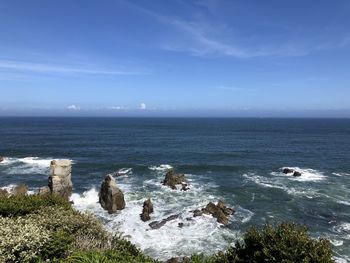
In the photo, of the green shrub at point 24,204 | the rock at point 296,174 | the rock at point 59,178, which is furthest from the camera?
the rock at point 296,174

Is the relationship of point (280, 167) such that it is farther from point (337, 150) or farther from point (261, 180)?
point (337, 150)

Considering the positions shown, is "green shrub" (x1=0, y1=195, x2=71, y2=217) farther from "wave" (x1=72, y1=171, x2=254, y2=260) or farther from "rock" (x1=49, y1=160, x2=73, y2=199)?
"rock" (x1=49, y1=160, x2=73, y2=199)

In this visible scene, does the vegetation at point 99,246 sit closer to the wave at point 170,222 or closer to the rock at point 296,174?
the wave at point 170,222

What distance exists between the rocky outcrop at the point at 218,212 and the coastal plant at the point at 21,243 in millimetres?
25230

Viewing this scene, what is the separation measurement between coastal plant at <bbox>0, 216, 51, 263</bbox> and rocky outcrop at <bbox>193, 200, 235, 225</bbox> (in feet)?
82.8

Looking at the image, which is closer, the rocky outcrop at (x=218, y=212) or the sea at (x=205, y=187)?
the sea at (x=205, y=187)

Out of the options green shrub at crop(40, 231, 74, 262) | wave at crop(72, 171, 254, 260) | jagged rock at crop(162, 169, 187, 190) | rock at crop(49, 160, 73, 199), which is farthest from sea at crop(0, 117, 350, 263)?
green shrub at crop(40, 231, 74, 262)

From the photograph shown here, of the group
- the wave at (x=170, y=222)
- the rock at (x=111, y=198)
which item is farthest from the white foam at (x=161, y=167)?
the rock at (x=111, y=198)

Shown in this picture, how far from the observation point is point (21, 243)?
54.1 feet

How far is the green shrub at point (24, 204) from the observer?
78.9 ft

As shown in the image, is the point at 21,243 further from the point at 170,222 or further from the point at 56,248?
the point at 170,222

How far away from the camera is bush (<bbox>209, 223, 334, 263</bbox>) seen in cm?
1597

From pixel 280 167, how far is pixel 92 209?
146 ft

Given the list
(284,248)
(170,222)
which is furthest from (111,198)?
(284,248)
